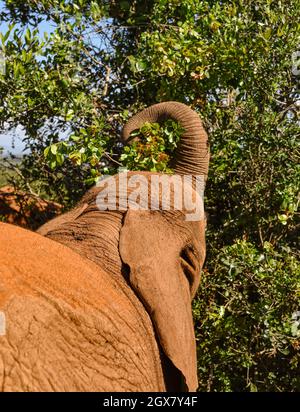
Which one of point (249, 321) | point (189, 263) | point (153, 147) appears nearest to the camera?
point (189, 263)

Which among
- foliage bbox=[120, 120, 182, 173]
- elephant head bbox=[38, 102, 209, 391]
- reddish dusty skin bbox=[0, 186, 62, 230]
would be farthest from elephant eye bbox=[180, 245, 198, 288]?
reddish dusty skin bbox=[0, 186, 62, 230]

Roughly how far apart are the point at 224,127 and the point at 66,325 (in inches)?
135

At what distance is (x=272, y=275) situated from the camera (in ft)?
16.3

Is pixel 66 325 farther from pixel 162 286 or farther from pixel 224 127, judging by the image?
pixel 224 127

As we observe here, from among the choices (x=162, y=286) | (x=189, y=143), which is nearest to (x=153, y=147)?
(x=189, y=143)

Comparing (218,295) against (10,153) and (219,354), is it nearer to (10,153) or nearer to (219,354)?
(219,354)

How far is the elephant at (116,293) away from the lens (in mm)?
2424

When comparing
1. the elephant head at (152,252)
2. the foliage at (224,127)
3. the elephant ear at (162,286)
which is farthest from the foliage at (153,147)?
the elephant ear at (162,286)

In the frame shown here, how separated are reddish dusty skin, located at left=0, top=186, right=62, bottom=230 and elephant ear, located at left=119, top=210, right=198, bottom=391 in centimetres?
329

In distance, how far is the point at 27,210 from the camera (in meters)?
6.38

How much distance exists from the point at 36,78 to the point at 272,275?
7.47 feet

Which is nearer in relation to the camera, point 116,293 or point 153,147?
point 116,293

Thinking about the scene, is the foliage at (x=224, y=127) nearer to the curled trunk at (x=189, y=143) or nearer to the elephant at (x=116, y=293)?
the curled trunk at (x=189, y=143)

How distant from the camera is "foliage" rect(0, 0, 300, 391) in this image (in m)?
5.02
